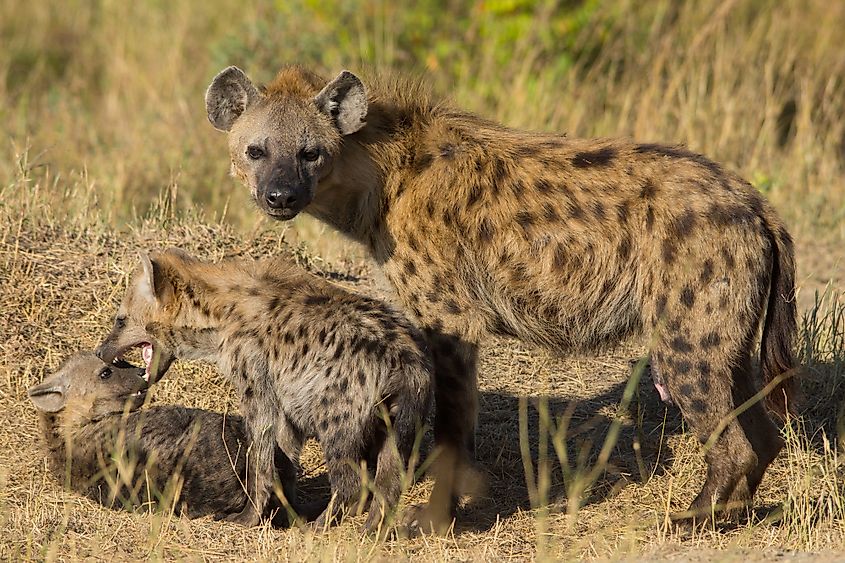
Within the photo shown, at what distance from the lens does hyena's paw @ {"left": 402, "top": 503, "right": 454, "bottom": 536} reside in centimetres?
509

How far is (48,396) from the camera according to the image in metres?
5.26

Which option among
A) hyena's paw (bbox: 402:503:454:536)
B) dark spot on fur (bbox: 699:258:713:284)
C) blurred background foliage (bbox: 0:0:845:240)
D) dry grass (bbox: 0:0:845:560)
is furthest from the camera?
blurred background foliage (bbox: 0:0:845:240)

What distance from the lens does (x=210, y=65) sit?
438 inches

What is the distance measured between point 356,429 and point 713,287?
59.4 inches

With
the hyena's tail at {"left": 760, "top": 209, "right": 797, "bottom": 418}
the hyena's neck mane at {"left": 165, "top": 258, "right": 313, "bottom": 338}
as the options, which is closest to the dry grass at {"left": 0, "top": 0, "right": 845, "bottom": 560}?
the hyena's tail at {"left": 760, "top": 209, "right": 797, "bottom": 418}

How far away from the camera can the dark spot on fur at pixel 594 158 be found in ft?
17.1

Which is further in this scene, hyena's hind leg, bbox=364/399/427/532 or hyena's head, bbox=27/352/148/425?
hyena's head, bbox=27/352/148/425

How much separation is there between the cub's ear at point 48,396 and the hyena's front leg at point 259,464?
2.80ft

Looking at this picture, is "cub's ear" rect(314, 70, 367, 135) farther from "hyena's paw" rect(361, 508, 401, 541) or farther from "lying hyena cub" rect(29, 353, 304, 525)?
"hyena's paw" rect(361, 508, 401, 541)

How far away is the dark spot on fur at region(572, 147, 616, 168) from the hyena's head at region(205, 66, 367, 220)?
95 cm

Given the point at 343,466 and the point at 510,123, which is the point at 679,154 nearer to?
the point at 343,466

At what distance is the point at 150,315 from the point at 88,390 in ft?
1.41

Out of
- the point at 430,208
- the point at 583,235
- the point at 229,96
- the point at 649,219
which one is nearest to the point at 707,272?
the point at 649,219

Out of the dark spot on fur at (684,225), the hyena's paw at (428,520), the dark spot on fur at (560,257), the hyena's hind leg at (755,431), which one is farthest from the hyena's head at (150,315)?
the hyena's hind leg at (755,431)
